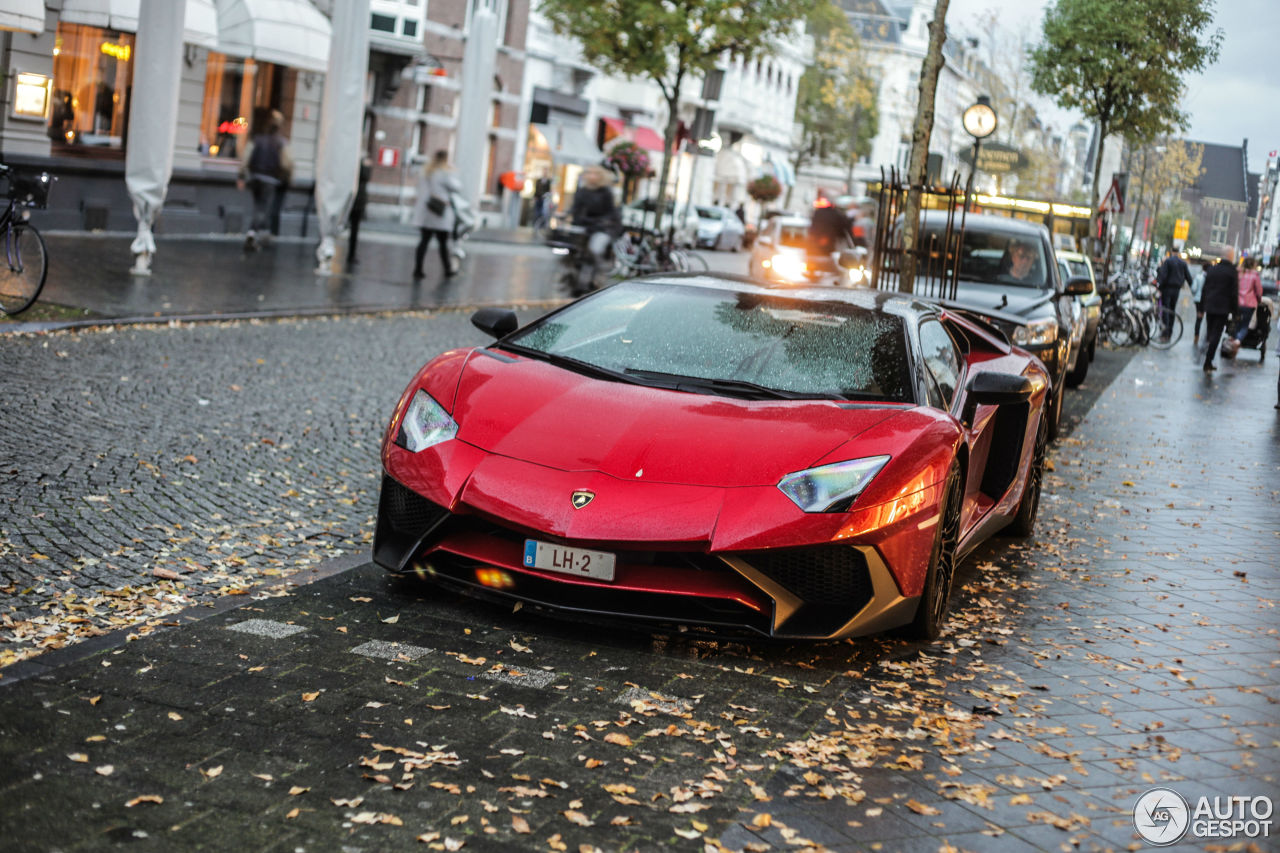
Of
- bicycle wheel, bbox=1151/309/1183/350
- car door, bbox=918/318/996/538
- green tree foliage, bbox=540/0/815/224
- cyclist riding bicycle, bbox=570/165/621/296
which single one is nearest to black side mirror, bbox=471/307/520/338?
car door, bbox=918/318/996/538

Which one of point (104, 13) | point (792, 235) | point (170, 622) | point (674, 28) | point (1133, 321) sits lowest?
point (170, 622)

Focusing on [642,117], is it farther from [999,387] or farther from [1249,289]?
[999,387]

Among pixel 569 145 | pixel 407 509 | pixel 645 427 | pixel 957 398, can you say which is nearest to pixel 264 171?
pixel 957 398

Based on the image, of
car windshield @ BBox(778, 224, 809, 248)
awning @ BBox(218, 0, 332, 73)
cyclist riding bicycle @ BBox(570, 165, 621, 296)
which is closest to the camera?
cyclist riding bicycle @ BBox(570, 165, 621, 296)

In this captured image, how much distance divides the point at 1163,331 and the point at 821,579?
941 inches

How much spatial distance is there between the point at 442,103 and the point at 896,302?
35913mm

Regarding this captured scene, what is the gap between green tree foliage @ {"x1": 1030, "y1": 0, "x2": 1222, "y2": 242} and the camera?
3450cm

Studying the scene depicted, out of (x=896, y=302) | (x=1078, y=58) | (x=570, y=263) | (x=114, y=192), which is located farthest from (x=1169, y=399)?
(x=1078, y=58)

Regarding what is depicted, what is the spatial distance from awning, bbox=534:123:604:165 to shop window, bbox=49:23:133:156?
2480cm


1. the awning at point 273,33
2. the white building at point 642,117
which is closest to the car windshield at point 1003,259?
the awning at point 273,33

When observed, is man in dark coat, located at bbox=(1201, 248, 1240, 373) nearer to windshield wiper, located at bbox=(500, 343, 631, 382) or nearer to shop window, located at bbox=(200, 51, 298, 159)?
shop window, located at bbox=(200, 51, 298, 159)

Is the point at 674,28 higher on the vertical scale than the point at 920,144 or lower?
higher

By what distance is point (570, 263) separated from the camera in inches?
867

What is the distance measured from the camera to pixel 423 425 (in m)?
5.66
